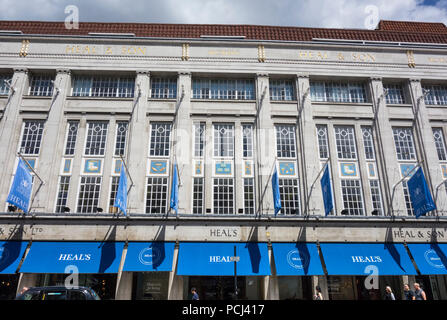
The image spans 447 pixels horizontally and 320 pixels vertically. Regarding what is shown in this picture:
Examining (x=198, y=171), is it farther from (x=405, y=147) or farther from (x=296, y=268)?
(x=405, y=147)

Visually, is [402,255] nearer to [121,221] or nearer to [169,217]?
[169,217]

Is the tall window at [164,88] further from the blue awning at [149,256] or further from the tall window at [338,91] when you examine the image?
the blue awning at [149,256]

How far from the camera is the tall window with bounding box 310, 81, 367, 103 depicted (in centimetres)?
2384

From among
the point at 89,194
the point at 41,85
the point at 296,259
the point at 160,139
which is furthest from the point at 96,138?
the point at 296,259

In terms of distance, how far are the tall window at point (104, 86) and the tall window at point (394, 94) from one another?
20.1m

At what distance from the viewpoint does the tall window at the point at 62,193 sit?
20000 millimetres

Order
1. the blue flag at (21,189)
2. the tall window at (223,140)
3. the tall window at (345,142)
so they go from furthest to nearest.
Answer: the tall window at (345,142) < the tall window at (223,140) < the blue flag at (21,189)

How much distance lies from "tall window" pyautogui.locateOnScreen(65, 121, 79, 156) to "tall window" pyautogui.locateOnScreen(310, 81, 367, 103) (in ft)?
58.9

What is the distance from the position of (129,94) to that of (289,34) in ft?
47.4

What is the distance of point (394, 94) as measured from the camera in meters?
24.3

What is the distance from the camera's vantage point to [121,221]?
750 inches

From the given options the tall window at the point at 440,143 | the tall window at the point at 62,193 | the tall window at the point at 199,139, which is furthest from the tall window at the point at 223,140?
the tall window at the point at 440,143

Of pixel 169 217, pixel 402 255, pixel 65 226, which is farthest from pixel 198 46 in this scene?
pixel 402 255

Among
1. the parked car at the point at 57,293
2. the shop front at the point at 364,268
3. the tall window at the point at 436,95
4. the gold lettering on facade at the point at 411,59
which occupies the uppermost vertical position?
the gold lettering on facade at the point at 411,59
